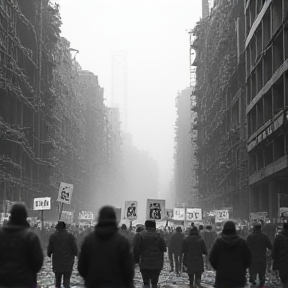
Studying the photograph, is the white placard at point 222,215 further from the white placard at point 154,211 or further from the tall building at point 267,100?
the white placard at point 154,211

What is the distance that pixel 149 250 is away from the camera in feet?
42.5

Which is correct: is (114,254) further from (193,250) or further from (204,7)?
(204,7)

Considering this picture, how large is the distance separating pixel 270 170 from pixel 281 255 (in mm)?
26683

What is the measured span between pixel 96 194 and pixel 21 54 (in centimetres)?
8375

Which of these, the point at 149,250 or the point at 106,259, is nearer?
the point at 106,259

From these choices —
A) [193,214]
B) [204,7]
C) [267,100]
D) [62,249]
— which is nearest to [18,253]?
[62,249]

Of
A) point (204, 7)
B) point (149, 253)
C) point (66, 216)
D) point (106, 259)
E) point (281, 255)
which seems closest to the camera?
point (106, 259)

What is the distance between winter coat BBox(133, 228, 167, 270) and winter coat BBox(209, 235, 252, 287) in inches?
138

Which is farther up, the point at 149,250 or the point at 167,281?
the point at 149,250

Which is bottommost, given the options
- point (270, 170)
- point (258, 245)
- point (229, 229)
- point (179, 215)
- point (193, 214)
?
point (258, 245)

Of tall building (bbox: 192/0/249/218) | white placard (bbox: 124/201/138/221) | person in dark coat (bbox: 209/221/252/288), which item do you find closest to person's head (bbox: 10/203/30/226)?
person in dark coat (bbox: 209/221/252/288)

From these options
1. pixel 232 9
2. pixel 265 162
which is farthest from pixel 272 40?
pixel 232 9

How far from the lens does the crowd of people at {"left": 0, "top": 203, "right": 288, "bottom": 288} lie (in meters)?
6.89

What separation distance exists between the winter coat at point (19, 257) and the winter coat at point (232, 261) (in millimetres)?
2808
